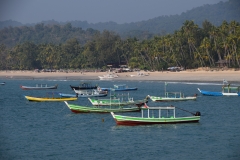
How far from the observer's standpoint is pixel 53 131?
35.0m

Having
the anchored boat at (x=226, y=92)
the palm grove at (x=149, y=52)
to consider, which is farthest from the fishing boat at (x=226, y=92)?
the palm grove at (x=149, y=52)

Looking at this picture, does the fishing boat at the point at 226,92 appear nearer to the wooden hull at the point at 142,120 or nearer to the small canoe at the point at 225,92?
the small canoe at the point at 225,92

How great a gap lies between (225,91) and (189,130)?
2873cm

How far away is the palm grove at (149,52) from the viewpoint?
3583 inches

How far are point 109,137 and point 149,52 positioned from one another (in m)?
73.7

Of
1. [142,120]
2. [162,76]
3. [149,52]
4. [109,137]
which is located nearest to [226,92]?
[142,120]

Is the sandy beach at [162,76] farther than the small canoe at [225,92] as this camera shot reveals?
Yes

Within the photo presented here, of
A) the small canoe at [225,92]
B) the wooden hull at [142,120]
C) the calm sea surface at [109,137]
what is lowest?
the calm sea surface at [109,137]

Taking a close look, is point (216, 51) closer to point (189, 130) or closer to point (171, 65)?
point (171, 65)

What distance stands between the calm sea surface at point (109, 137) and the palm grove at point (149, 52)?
46.3m

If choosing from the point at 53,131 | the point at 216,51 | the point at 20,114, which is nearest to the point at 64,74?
the point at 216,51

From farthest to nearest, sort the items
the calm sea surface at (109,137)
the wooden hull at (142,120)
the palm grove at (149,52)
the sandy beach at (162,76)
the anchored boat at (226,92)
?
the palm grove at (149,52), the sandy beach at (162,76), the anchored boat at (226,92), the wooden hull at (142,120), the calm sea surface at (109,137)

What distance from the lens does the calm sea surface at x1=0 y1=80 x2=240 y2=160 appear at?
89.1ft

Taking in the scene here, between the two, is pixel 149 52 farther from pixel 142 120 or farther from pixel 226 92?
pixel 142 120
